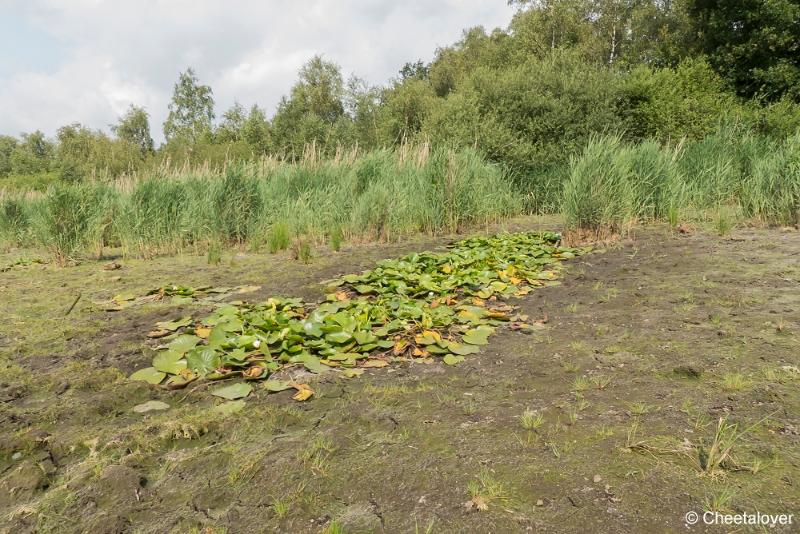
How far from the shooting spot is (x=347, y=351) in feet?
8.22

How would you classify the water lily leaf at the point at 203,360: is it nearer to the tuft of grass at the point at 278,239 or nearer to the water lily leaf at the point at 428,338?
the water lily leaf at the point at 428,338

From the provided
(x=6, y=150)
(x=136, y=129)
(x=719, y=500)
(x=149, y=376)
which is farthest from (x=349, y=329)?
(x=6, y=150)

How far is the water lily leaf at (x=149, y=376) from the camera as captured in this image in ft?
7.29

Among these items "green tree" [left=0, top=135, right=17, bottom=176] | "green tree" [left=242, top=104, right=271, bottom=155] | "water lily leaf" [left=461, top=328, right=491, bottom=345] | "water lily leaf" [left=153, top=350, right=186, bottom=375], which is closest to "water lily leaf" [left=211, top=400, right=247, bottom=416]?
"water lily leaf" [left=153, top=350, right=186, bottom=375]

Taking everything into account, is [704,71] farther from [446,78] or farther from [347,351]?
[446,78]

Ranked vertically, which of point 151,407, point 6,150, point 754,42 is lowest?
point 151,407

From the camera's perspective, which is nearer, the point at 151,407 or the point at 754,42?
the point at 151,407

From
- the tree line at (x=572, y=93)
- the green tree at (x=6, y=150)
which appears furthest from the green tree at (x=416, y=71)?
the green tree at (x=6, y=150)

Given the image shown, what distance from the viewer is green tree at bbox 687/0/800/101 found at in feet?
49.2

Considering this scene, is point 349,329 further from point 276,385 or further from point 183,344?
point 183,344

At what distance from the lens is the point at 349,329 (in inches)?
102

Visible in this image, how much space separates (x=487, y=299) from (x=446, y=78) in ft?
108

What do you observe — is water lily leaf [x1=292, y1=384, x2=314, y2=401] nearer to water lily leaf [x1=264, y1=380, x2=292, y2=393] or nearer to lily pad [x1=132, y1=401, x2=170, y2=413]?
water lily leaf [x1=264, y1=380, x2=292, y2=393]

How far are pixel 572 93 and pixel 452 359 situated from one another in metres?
Result: 10.3
